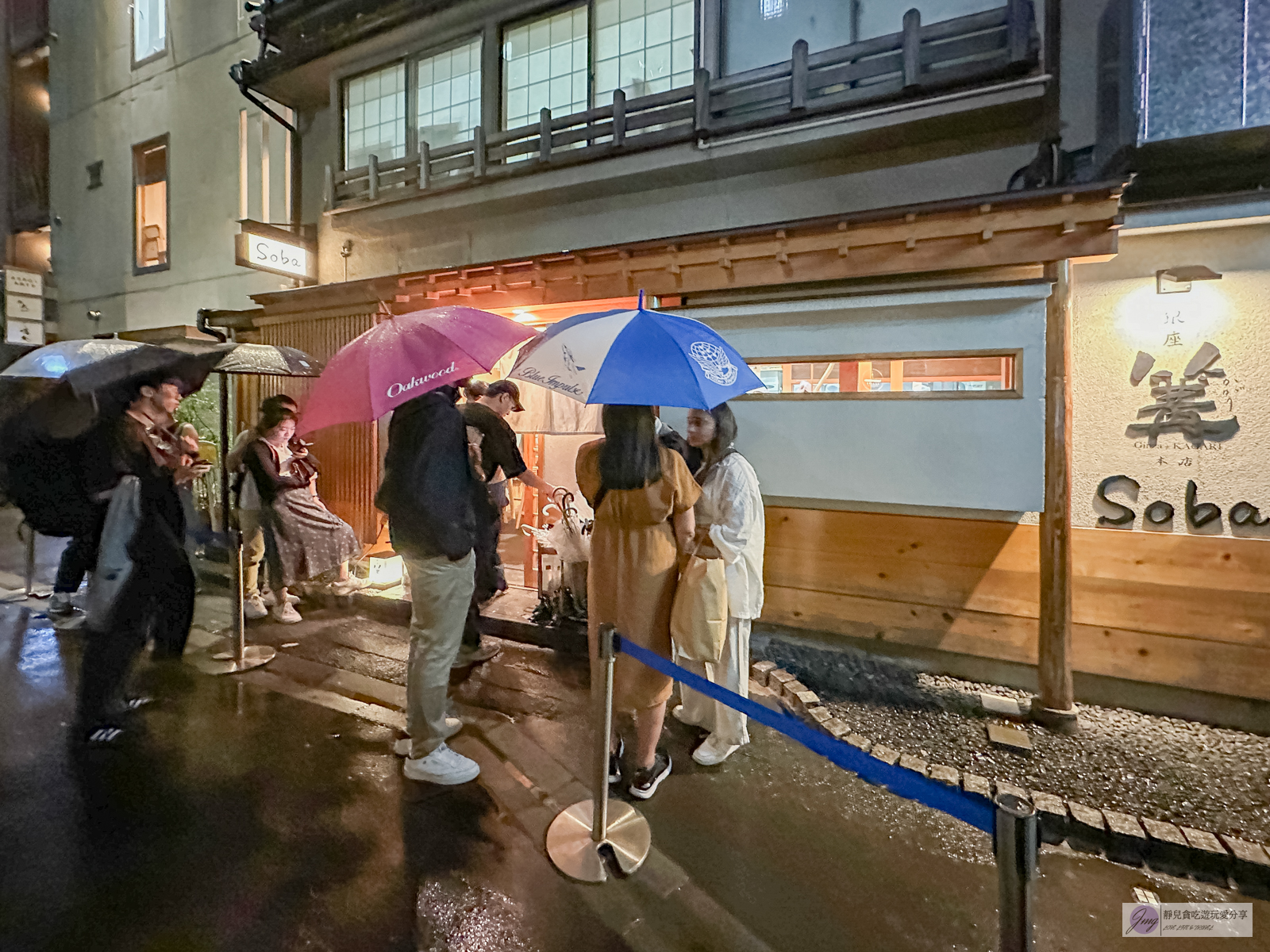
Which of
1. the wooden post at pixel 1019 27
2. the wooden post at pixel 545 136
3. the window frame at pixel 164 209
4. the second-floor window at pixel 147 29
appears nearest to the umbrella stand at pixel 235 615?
the wooden post at pixel 545 136

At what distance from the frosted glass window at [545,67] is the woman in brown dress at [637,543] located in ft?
23.7

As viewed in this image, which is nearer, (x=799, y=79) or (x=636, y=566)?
(x=636, y=566)

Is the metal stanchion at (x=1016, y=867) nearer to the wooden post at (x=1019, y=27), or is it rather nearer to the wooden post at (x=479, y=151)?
the wooden post at (x=1019, y=27)

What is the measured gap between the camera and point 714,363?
133 inches

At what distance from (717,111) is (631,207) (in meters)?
1.60

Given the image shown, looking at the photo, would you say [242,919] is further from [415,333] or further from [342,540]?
[342,540]

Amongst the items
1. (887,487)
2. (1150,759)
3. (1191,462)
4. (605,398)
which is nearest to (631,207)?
(887,487)

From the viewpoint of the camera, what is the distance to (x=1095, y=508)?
559 cm

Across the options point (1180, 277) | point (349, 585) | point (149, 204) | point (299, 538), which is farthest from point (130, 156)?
point (1180, 277)

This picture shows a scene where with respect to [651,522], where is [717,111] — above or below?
above

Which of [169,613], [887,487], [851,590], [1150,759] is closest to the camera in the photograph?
[1150,759]

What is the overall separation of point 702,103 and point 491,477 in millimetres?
5377

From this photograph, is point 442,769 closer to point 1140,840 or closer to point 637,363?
point 637,363

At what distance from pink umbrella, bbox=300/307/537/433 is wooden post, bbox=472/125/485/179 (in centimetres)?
596
